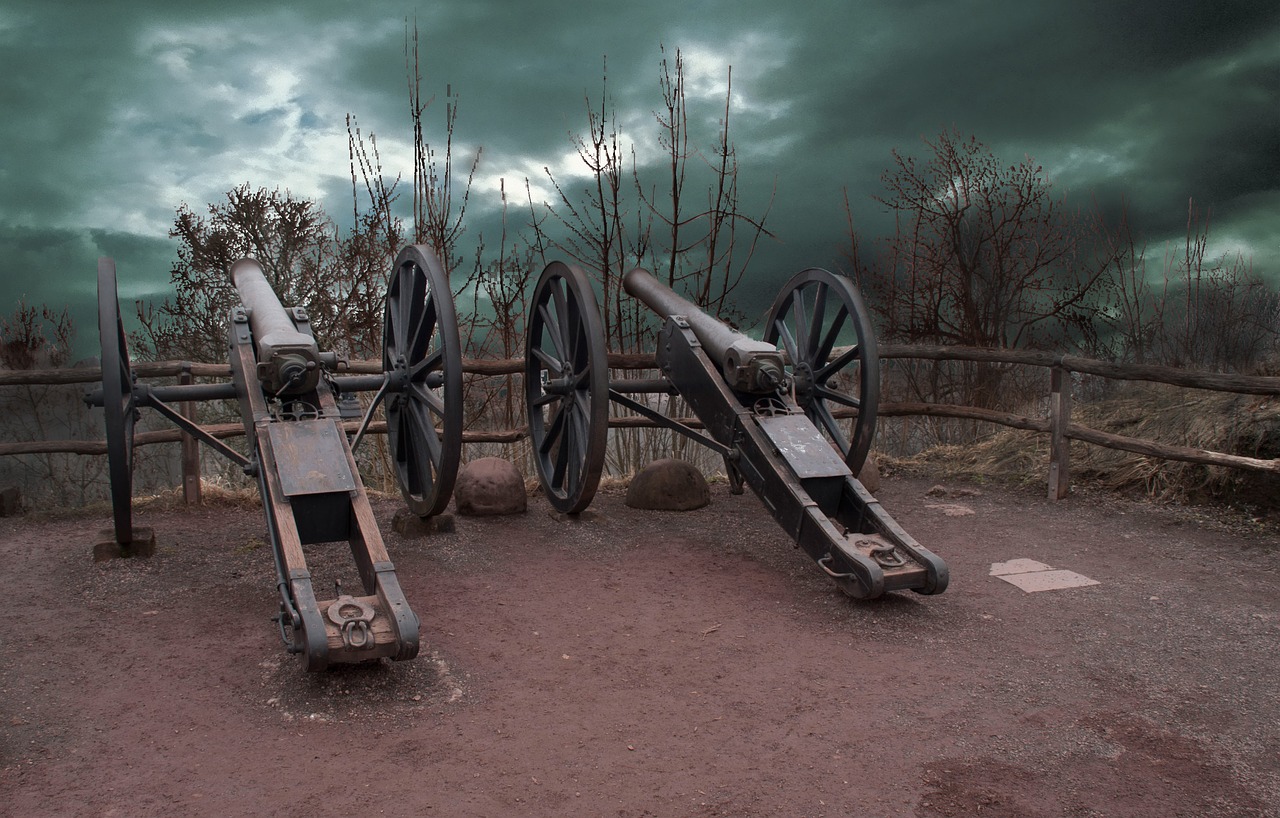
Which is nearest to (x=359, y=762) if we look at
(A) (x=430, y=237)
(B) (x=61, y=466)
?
(A) (x=430, y=237)

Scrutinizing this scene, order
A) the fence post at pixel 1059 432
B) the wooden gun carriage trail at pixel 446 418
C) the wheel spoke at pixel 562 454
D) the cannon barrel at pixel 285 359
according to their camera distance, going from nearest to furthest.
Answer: the wooden gun carriage trail at pixel 446 418 → the cannon barrel at pixel 285 359 → the wheel spoke at pixel 562 454 → the fence post at pixel 1059 432

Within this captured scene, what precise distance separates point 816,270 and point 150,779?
4.78 meters

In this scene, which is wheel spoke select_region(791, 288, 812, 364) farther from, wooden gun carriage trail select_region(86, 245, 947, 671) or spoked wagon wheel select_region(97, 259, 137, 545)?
A: spoked wagon wheel select_region(97, 259, 137, 545)

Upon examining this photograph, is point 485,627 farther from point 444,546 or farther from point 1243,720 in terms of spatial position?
point 1243,720

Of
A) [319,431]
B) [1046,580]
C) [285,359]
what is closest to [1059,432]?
[1046,580]

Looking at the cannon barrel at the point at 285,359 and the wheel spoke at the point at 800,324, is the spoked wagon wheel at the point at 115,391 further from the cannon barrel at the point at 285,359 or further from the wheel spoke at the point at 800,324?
the wheel spoke at the point at 800,324

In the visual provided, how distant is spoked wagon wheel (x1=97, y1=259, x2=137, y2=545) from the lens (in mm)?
4355

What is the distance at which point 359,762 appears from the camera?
3.14 m

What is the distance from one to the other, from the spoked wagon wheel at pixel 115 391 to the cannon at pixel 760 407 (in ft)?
7.76

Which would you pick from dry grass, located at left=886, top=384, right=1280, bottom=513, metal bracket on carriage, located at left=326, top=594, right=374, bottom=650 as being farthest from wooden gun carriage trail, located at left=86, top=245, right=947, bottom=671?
dry grass, located at left=886, top=384, right=1280, bottom=513

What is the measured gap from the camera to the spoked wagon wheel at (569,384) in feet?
18.1

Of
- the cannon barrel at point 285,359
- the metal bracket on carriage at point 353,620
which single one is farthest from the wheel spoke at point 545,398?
the metal bracket on carriage at point 353,620

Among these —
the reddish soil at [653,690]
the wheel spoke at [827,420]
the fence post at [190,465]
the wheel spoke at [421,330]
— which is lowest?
the reddish soil at [653,690]

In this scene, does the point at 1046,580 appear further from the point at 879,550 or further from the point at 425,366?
the point at 425,366
